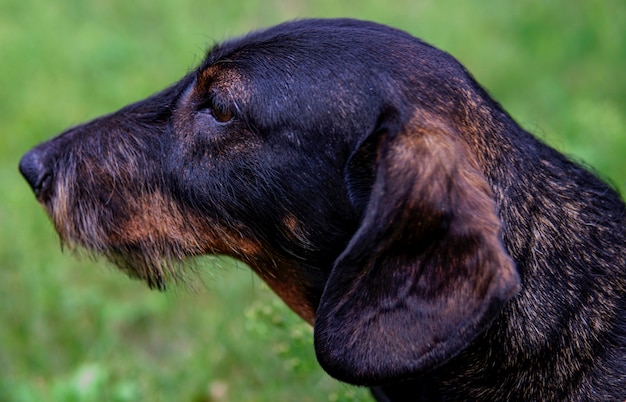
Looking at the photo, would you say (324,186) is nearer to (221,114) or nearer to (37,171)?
(221,114)

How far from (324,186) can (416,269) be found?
0.56 m

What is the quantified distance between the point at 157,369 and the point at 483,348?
274 cm

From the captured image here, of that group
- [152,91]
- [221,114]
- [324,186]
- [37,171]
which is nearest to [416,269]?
[324,186]

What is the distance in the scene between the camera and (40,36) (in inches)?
359

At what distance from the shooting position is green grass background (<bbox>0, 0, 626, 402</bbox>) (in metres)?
5.20

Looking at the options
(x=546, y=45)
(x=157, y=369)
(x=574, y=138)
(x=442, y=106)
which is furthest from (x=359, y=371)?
(x=546, y=45)

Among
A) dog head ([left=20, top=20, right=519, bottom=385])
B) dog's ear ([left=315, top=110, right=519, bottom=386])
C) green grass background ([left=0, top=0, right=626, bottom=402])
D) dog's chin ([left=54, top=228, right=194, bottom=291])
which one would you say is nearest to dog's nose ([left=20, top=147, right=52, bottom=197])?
dog head ([left=20, top=20, right=519, bottom=385])

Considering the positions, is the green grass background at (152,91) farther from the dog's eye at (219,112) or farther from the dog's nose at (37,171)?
the dog's nose at (37,171)

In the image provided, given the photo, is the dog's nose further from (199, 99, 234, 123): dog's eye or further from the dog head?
(199, 99, 234, 123): dog's eye

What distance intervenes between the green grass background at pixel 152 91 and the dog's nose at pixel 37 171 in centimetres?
83

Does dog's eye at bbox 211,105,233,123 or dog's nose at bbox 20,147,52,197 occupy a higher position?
dog's eye at bbox 211,105,233,123

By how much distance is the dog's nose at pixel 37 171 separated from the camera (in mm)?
3959

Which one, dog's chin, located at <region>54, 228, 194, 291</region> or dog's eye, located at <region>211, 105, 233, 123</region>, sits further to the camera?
dog's chin, located at <region>54, 228, 194, 291</region>

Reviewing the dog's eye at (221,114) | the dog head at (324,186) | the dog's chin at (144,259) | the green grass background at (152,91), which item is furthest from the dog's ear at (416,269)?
the green grass background at (152,91)
